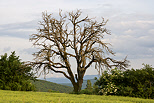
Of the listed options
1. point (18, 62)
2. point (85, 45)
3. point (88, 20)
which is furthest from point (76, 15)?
point (18, 62)

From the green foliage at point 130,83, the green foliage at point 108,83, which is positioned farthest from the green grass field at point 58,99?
the green foliage at point 108,83

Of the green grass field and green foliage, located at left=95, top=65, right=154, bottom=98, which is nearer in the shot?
the green grass field

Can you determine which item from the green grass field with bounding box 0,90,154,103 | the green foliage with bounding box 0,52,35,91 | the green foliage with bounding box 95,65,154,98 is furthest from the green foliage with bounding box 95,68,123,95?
the green foliage with bounding box 0,52,35,91

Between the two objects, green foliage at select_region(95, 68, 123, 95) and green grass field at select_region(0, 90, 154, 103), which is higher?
green foliage at select_region(95, 68, 123, 95)

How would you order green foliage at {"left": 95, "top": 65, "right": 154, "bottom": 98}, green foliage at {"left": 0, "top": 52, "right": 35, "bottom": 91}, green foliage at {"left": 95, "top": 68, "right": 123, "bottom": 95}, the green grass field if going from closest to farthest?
1. the green grass field
2. green foliage at {"left": 95, "top": 65, "right": 154, "bottom": 98}
3. green foliage at {"left": 95, "top": 68, "right": 123, "bottom": 95}
4. green foliage at {"left": 0, "top": 52, "right": 35, "bottom": 91}

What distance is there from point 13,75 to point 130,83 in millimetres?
12439

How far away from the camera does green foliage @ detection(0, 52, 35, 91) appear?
807 inches

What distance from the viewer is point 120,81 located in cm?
1683

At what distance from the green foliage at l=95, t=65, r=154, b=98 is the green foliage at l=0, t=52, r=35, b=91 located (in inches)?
325

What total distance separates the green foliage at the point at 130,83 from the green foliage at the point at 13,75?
8.25 m

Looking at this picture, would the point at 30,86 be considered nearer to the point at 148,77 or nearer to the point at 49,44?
the point at 49,44

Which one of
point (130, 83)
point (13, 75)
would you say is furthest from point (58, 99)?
point (13, 75)

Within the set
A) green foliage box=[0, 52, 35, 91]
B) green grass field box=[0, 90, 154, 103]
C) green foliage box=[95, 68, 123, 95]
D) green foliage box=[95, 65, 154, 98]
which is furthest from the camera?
green foliage box=[0, 52, 35, 91]

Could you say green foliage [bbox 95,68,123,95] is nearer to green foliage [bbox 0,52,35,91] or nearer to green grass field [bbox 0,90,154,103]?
green grass field [bbox 0,90,154,103]
